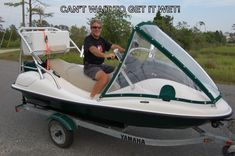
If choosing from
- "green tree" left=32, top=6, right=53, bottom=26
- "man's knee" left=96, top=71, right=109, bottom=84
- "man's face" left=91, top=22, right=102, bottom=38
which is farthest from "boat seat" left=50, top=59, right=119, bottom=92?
"green tree" left=32, top=6, right=53, bottom=26

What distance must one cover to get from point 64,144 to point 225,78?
24.3 ft

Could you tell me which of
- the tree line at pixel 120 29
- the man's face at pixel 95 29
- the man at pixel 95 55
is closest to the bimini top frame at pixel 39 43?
the man at pixel 95 55

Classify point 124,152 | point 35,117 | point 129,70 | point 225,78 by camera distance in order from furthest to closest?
point 225,78
point 35,117
point 124,152
point 129,70

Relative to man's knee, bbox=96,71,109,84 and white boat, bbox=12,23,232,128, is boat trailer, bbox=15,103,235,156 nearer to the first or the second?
white boat, bbox=12,23,232,128

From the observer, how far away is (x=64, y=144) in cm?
497

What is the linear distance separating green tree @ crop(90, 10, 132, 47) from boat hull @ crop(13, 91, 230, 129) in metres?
19.3

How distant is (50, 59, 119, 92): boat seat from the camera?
16.9 feet

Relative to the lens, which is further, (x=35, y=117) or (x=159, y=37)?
(x=35, y=117)

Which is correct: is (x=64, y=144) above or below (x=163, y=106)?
below

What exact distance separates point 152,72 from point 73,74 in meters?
1.57

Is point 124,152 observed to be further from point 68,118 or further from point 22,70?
point 22,70

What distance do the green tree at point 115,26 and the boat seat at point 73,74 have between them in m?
18.9

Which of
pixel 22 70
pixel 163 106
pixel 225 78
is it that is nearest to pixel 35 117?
pixel 22 70

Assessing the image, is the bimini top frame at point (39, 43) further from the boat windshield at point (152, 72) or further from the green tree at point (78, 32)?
the green tree at point (78, 32)
